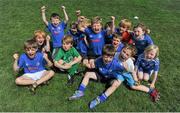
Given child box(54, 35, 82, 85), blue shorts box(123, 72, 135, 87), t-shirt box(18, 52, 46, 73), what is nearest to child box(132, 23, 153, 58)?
blue shorts box(123, 72, 135, 87)

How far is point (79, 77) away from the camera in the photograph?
8.14 metres

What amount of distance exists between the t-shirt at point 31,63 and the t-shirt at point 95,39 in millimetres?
1803

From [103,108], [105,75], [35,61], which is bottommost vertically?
[103,108]

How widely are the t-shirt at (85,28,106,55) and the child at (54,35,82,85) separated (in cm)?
85

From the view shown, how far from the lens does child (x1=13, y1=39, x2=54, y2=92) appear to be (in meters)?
7.34

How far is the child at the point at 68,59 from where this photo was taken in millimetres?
7984

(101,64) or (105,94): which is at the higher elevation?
(101,64)

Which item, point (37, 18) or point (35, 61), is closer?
point (35, 61)

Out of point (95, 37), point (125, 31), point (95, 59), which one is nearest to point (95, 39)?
point (95, 37)

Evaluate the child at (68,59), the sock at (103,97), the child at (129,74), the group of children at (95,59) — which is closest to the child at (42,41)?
the group of children at (95,59)

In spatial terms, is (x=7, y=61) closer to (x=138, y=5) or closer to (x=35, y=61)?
(x=35, y=61)

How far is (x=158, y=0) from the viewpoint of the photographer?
656 inches

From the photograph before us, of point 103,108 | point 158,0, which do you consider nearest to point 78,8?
point 158,0

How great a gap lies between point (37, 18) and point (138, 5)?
5.68 m
